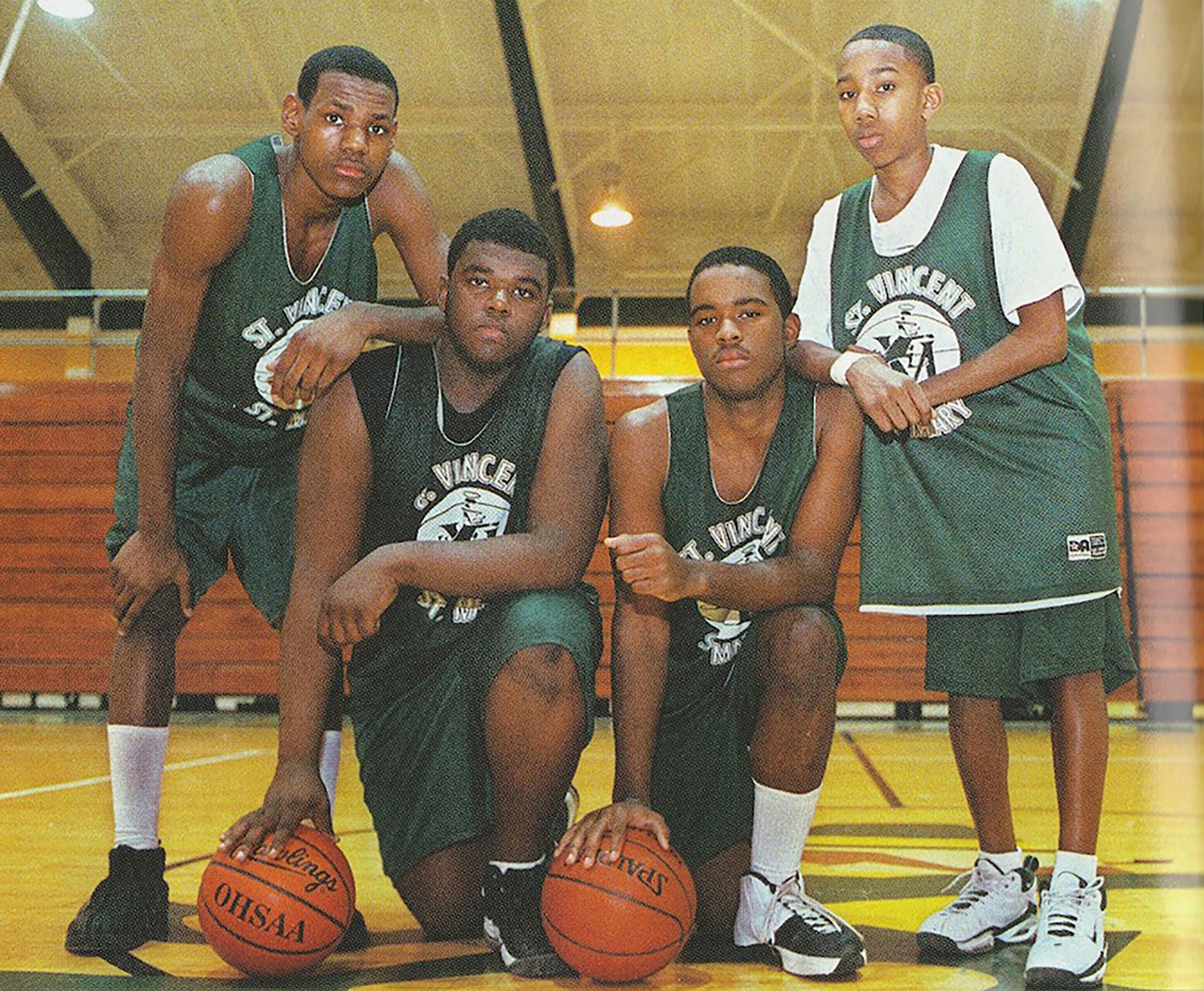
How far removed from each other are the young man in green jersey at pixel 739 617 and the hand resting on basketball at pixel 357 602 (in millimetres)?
433

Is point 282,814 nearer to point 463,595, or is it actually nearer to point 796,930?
point 463,595

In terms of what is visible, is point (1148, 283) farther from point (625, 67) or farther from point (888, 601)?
point (625, 67)

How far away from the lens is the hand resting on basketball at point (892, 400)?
7.38 ft

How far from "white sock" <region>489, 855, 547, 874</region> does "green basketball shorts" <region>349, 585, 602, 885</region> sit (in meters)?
0.17

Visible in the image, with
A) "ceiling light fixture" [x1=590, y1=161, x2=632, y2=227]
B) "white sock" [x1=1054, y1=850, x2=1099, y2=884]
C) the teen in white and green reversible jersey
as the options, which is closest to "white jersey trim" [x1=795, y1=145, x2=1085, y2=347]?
the teen in white and green reversible jersey

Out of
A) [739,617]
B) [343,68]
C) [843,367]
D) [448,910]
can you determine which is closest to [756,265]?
[843,367]

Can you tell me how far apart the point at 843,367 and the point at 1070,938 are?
1074 mm

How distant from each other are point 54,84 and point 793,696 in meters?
11.1

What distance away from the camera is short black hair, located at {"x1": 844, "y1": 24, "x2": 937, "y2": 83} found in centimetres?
238

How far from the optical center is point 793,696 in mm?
2191

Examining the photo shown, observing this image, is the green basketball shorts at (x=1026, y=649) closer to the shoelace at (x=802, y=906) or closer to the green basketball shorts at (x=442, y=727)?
the shoelace at (x=802, y=906)

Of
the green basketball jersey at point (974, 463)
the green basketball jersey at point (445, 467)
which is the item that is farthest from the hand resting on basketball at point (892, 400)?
the green basketball jersey at point (445, 467)

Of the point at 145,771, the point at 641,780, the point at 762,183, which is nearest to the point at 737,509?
the point at 641,780

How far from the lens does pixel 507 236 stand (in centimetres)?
238
